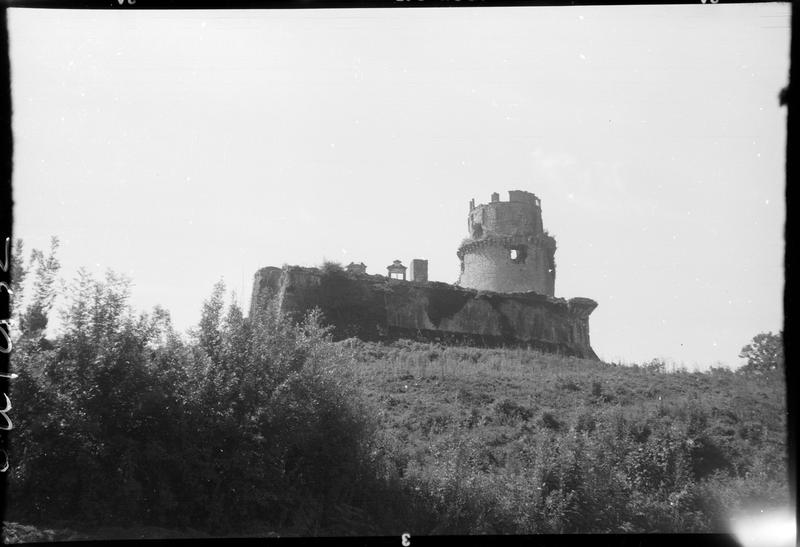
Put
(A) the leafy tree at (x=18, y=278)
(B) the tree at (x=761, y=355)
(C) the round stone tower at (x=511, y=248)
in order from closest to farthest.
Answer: (A) the leafy tree at (x=18, y=278) < (B) the tree at (x=761, y=355) < (C) the round stone tower at (x=511, y=248)

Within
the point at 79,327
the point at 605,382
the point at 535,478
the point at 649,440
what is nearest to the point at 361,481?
the point at 535,478

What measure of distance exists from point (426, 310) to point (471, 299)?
8.03 feet

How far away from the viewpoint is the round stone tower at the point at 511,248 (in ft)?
145

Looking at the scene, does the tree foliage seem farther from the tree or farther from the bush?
the tree

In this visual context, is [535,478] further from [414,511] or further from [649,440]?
[649,440]

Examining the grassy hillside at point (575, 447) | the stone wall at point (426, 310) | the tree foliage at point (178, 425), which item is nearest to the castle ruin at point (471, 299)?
the stone wall at point (426, 310)

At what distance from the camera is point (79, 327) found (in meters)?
15.8

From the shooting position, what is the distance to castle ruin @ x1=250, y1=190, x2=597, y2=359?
3534 cm

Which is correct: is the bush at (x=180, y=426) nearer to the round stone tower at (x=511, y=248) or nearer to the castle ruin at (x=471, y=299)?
the castle ruin at (x=471, y=299)

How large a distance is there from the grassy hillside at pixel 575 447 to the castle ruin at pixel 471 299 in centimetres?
632

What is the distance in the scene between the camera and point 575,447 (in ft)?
64.7

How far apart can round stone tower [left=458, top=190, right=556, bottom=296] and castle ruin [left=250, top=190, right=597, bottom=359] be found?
0.19 ft

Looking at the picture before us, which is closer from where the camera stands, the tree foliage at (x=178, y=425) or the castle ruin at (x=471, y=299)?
the tree foliage at (x=178, y=425)

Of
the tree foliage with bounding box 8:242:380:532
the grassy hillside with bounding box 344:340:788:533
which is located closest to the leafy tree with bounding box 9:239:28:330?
the tree foliage with bounding box 8:242:380:532
